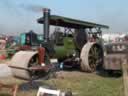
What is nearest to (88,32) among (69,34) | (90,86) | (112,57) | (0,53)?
(69,34)

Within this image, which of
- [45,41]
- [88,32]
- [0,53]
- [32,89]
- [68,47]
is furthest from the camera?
[0,53]

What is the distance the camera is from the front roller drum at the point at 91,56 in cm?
1376

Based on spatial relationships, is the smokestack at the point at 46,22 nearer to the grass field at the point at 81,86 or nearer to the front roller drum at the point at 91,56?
the grass field at the point at 81,86

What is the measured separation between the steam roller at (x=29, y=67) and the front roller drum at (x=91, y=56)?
392 centimetres

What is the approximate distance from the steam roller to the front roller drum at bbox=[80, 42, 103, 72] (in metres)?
3.92

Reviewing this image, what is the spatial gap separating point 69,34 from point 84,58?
1413mm

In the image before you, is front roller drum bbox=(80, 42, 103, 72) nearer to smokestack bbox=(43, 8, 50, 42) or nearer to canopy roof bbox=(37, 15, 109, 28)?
canopy roof bbox=(37, 15, 109, 28)

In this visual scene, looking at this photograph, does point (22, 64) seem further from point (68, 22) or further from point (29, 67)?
point (68, 22)

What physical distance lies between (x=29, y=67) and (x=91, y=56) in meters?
5.19

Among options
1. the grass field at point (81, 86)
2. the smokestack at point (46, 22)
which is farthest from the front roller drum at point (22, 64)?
the smokestack at point (46, 22)

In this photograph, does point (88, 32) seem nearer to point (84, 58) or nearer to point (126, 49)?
point (84, 58)

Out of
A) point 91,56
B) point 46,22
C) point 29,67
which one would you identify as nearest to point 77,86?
point 29,67

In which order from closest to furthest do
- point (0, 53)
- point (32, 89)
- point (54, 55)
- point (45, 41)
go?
point (32, 89) → point (45, 41) → point (54, 55) → point (0, 53)

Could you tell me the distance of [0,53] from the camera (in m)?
25.2
